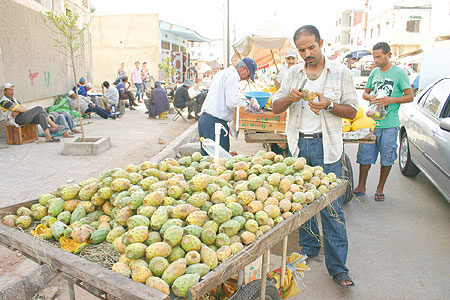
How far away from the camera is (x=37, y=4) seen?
10.4 m

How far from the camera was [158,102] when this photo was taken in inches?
478

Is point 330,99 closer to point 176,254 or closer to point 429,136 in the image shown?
point 176,254

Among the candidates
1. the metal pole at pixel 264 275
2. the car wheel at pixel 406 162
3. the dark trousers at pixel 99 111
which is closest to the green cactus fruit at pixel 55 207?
the metal pole at pixel 264 275

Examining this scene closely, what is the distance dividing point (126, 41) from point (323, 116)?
72.3ft

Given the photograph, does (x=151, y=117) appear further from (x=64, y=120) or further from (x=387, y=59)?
(x=387, y=59)

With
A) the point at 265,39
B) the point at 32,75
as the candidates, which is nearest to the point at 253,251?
the point at 265,39

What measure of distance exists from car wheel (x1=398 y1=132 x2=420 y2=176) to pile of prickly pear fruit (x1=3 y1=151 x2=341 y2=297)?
13.6 ft

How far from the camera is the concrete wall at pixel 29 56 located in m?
8.46

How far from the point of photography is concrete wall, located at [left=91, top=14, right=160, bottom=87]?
22.5 m

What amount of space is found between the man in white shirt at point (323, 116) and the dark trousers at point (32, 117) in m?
6.51

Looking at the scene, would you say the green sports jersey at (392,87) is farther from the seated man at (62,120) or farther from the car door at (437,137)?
the seated man at (62,120)

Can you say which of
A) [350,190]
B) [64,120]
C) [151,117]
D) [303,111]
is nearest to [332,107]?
[303,111]

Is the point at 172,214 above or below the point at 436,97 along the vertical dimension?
below

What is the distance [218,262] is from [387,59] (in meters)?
4.13
